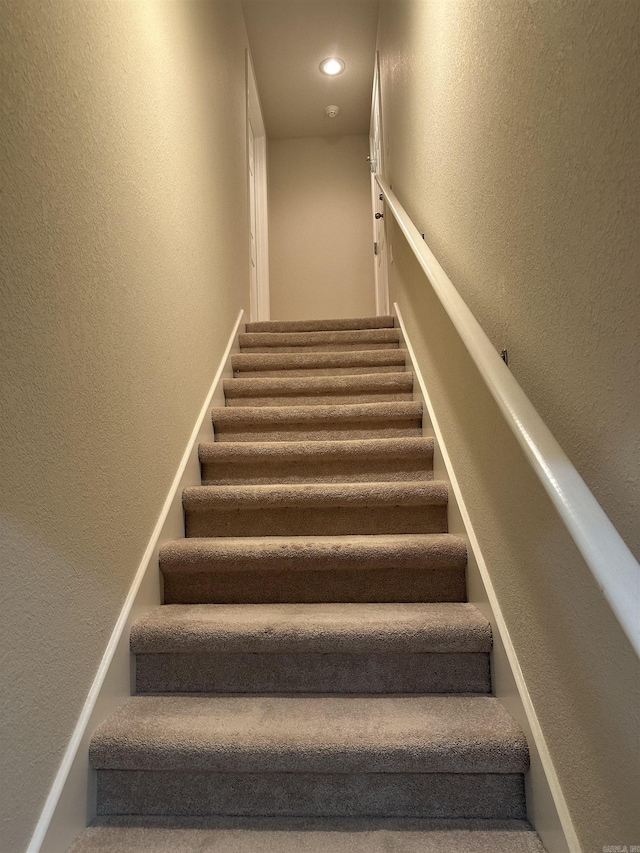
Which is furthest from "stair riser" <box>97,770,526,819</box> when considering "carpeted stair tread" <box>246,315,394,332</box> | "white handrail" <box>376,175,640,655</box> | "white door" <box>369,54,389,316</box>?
"white door" <box>369,54,389,316</box>

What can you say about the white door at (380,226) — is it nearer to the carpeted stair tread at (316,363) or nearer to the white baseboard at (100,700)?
the carpeted stair tread at (316,363)

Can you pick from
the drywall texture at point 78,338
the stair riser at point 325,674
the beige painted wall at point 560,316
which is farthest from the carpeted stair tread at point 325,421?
the stair riser at point 325,674

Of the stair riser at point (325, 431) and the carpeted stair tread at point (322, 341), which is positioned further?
the carpeted stair tread at point (322, 341)

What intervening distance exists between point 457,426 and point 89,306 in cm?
108

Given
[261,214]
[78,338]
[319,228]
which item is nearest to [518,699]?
[78,338]

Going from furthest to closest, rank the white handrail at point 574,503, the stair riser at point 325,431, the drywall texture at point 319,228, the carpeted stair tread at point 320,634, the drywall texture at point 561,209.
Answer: the drywall texture at point 319,228 → the stair riser at point 325,431 → the carpeted stair tread at point 320,634 → the drywall texture at point 561,209 → the white handrail at point 574,503

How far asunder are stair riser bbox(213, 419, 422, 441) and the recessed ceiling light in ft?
11.3

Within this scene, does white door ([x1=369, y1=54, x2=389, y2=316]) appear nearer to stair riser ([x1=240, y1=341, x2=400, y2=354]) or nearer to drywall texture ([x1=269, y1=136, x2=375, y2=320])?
drywall texture ([x1=269, y1=136, x2=375, y2=320])

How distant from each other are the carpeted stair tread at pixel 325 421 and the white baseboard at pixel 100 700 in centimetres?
46

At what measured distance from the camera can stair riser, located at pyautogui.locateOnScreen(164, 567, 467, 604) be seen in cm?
149

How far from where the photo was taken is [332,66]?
4129 millimetres

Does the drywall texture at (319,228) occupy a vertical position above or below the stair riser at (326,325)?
above

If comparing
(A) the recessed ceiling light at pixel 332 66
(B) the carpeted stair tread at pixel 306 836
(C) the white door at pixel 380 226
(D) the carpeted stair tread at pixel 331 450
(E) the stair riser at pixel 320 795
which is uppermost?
(A) the recessed ceiling light at pixel 332 66

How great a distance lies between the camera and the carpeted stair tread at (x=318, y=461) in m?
1.92
